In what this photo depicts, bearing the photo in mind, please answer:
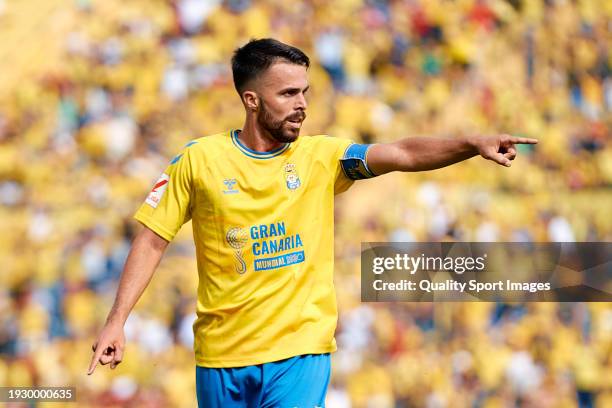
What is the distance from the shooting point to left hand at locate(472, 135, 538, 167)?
303 centimetres

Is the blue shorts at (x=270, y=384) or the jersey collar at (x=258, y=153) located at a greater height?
the jersey collar at (x=258, y=153)

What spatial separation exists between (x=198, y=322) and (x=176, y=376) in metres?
2.39

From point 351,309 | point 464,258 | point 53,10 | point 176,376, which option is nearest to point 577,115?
point 464,258

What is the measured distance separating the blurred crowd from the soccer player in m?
2.39

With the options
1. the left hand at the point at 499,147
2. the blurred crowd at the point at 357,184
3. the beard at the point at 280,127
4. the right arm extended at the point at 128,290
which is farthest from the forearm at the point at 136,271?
the blurred crowd at the point at 357,184

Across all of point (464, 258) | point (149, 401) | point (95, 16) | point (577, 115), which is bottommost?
point (149, 401)

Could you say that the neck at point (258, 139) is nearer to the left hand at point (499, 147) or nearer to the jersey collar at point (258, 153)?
the jersey collar at point (258, 153)

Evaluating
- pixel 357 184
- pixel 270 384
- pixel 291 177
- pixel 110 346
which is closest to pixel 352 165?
pixel 291 177

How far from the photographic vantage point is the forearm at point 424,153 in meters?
3.18

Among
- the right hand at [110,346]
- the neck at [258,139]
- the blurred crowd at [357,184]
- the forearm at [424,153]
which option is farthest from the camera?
the blurred crowd at [357,184]

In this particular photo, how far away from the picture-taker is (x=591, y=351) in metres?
5.89

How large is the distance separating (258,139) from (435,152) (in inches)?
25.9

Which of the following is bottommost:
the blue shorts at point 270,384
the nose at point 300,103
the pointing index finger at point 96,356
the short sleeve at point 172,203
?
the blue shorts at point 270,384

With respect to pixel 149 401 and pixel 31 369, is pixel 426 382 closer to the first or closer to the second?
pixel 149 401
